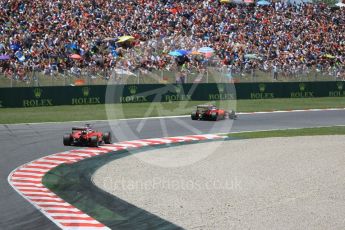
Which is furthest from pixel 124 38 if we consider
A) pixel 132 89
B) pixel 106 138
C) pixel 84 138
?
pixel 84 138

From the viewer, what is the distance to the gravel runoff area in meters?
12.1

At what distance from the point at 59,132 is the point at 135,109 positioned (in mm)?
9601

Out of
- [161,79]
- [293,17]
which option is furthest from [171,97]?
[293,17]

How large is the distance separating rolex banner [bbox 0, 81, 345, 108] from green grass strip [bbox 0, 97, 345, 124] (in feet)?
2.19

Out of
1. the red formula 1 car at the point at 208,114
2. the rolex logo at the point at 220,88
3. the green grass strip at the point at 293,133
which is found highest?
the rolex logo at the point at 220,88

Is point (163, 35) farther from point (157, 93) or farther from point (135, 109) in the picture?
point (135, 109)

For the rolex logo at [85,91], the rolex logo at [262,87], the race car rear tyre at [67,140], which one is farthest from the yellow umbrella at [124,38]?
the race car rear tyre at [67,140]

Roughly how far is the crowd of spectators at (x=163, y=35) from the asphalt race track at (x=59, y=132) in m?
8.00

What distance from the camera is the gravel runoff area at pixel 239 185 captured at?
12.1 metres

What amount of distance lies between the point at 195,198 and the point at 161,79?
996 inches

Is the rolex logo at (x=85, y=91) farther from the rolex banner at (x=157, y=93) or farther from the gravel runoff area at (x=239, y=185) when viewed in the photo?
the gravel runoff area at (x=239, y=185)

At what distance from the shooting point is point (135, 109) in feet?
113

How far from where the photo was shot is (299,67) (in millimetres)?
44188

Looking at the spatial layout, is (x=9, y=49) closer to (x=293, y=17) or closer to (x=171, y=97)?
(x=171, y=97)
